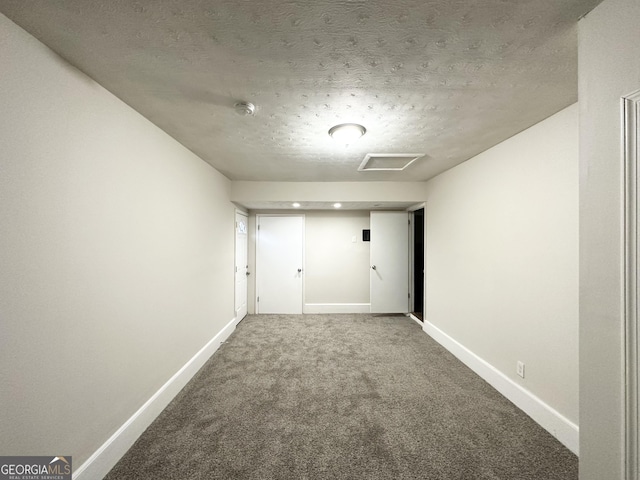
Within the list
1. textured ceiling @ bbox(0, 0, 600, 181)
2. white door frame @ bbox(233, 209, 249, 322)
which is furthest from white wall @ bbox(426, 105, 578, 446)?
white door frame @ bbox(233, 209, 249, 322)

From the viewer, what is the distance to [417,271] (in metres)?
5.14

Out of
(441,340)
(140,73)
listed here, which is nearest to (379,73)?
(140,73)

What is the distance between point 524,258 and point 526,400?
1163mm

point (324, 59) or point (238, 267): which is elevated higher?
point (324, 59)

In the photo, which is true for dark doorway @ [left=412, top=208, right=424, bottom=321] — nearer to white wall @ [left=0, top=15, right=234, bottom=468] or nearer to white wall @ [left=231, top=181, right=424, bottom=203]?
white wall @ [left=231, top=181, right=424, bottom=203]

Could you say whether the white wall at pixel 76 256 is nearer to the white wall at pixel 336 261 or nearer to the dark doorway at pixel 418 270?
the white wall at pixel 336 261

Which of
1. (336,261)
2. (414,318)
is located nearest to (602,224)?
(414,318)

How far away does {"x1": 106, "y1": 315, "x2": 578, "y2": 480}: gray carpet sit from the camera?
57.6 inches

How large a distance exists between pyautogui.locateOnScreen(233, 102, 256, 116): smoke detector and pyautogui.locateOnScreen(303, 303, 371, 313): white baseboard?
12.3ft

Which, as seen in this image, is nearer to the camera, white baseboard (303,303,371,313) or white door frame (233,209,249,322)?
white door frame (233,209,249,322)

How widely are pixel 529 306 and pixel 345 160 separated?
2141 mm

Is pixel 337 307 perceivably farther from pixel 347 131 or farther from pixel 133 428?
pixel 347 131

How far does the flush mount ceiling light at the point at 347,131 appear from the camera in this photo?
1.83 m

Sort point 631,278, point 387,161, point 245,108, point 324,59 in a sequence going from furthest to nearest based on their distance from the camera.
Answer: point 387,161
point 245,108
point 324,59
point 631,278
